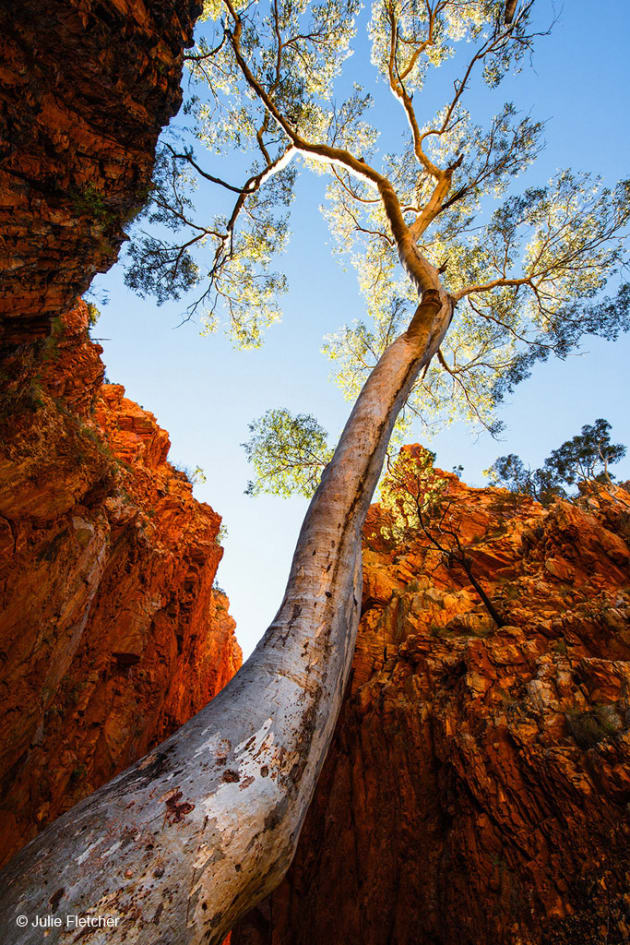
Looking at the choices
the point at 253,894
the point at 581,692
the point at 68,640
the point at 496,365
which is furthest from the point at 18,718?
the point at 496,365

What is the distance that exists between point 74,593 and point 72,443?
222 cm

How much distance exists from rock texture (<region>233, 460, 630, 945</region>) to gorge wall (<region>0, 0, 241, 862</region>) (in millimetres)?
4389

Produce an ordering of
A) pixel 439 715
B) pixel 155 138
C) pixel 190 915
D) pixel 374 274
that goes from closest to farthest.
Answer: pixel 190 915 < pixel 155 138 < pixel 439 715 < pixel 374 274

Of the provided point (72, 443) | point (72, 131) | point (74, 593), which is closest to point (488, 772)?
point (74, 593)

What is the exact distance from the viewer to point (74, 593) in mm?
5660

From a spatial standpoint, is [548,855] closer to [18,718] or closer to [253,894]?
[253,894]

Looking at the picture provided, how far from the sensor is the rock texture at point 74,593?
15.9ft

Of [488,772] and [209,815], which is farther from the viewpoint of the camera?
[488,772]

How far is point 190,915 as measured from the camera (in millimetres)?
1112

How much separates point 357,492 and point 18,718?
5.42 metres

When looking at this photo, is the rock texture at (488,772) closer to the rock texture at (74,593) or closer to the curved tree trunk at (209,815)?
the curved tree trunk at (209,815)

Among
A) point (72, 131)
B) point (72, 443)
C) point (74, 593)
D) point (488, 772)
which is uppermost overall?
point (72, 131)

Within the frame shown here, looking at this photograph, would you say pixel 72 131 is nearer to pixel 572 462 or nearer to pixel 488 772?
pixel 488 772

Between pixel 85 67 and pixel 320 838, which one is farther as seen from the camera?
pixel 320 838
